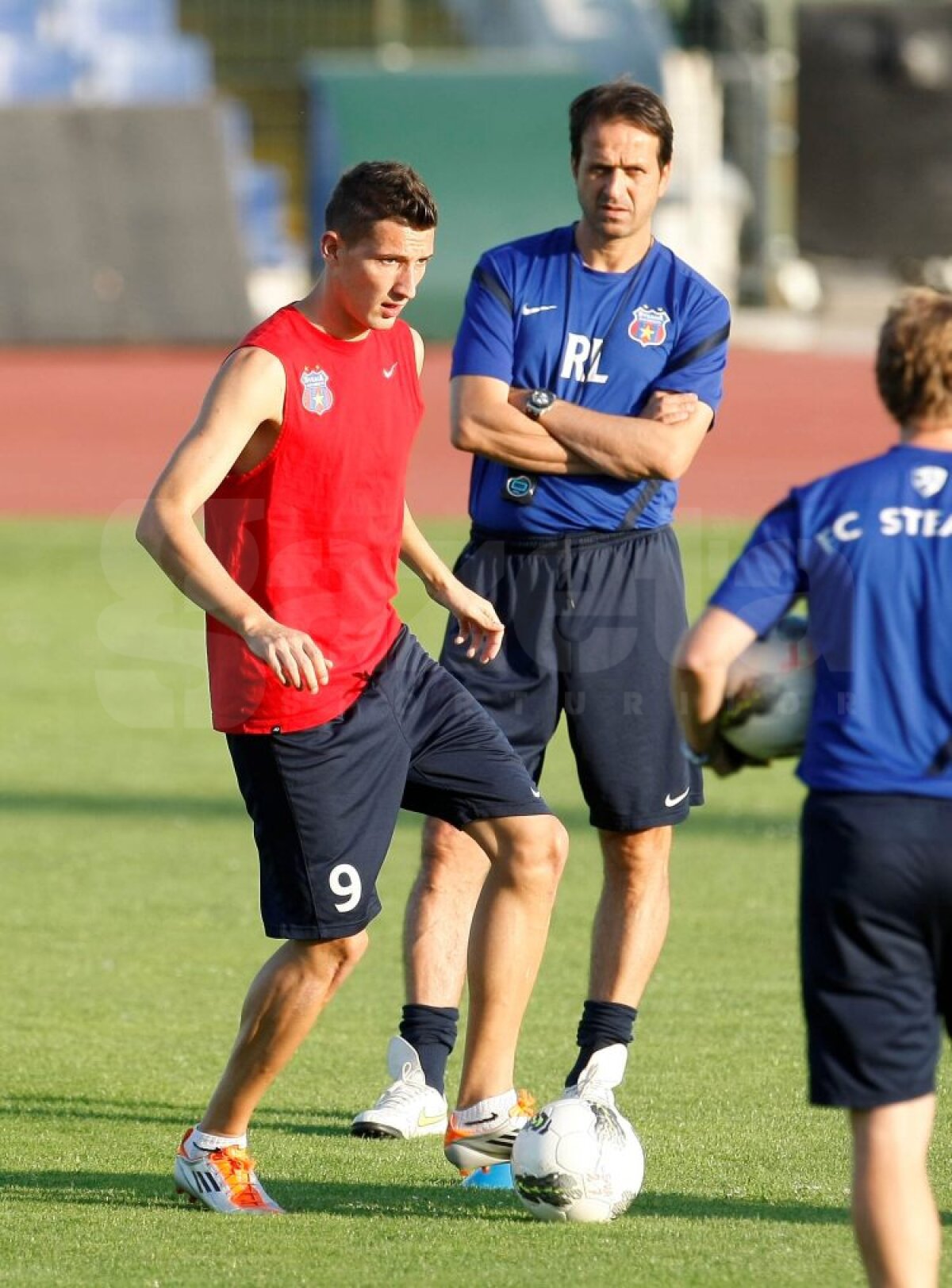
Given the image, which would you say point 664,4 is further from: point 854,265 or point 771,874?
point 771,874

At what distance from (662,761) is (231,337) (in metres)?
19.7

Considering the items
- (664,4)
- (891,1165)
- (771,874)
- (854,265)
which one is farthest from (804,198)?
(891,1165)

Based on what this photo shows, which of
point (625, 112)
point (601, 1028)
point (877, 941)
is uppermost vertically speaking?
point (625, 112)

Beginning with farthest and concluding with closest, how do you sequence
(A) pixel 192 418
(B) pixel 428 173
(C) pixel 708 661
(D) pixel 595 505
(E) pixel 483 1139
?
(B) pixel 428 173 → (A) pixel 192 418 → (D) pixel 595 505 → (E) pixel 483 1139 → (C) pixel 708 661

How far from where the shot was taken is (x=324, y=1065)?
641 centimetres

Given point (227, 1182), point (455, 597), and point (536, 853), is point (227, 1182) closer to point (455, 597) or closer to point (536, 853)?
point (536, 853)

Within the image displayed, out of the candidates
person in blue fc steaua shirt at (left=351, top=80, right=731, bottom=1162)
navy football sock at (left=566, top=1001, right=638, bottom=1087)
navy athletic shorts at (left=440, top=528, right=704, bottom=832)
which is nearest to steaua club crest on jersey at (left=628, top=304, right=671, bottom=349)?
person in blue fc steaua shirt at (left=351, top=80, right=731, bottom=1162)

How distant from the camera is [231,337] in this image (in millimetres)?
24953

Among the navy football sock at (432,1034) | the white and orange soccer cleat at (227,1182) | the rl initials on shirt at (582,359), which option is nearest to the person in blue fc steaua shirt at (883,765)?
the white and orange soccer cleat at (227,1182)

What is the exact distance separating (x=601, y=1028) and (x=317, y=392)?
178 cm

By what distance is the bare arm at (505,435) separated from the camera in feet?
18.7

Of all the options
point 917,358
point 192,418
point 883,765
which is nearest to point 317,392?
point 917,358

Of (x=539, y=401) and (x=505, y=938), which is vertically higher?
(x=539, y=401)

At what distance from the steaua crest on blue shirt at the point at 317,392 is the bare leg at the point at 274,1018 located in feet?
3.74
